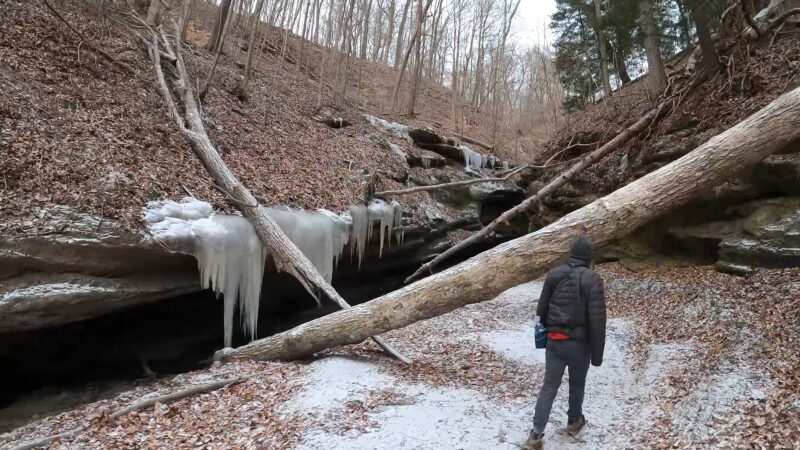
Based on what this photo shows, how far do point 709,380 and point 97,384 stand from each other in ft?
30.5

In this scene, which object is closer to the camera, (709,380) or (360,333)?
(709,380)

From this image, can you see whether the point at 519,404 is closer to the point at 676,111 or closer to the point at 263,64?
the point at 676,111

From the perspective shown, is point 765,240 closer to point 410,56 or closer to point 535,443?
point 535,443

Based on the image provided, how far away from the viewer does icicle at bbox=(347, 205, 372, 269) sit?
35.2 ft

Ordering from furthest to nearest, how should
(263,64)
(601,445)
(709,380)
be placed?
(263,64)
(709,380)
(601,445)

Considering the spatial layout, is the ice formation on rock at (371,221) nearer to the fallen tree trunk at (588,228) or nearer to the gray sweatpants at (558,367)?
the fallen tree trunk at (588,228)

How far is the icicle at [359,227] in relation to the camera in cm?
1073

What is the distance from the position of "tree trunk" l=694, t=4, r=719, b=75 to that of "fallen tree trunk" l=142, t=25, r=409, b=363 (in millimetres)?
8328

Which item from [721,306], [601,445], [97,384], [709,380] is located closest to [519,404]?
[601,445]

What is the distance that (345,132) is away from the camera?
15617 mm

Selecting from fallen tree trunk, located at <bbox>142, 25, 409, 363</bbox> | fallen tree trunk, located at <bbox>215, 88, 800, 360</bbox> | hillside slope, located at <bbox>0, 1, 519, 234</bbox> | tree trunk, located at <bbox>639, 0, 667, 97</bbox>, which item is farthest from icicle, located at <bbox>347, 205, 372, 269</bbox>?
tree trunk, located at <bbox>639, 0, 667, 97</bbox>

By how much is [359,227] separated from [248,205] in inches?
127

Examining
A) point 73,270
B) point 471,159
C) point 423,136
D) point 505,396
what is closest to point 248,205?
point 73,270

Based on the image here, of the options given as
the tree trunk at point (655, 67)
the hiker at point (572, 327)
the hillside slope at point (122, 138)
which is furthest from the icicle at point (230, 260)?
the tree trunk at point (655, 67)
